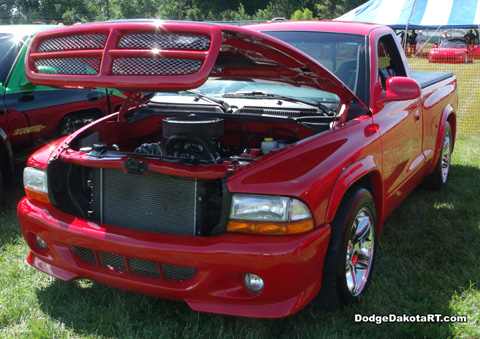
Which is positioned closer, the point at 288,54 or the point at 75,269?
the point at 288,54

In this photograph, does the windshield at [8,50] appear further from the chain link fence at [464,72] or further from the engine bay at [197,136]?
the chain link fence at [464,72]

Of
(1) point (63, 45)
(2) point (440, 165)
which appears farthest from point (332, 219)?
(2) point (440, 165)

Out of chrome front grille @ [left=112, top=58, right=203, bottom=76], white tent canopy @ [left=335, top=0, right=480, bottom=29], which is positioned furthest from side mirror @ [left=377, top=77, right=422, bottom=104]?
white tent canopy @ [left=335, top=0, right=480, bottom=29]

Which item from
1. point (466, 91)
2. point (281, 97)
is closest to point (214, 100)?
point (281, 97)

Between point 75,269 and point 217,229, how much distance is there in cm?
83

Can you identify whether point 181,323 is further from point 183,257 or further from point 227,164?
point 227,164

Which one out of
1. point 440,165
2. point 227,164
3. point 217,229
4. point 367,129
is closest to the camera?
point 217,229

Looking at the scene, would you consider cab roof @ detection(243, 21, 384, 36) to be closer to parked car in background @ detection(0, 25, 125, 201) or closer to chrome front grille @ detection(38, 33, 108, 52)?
chrome front grille @ detection(38, 33, 108, 52)

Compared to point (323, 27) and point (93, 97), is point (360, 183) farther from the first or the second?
point (93, 97)

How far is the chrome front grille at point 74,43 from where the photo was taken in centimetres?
214

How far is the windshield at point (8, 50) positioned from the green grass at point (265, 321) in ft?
4.99

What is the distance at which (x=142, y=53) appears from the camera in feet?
6.59

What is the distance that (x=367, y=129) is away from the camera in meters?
2.90

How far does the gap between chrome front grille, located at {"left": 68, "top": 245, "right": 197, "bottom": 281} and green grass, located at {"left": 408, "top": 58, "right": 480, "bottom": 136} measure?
710 centimetres
